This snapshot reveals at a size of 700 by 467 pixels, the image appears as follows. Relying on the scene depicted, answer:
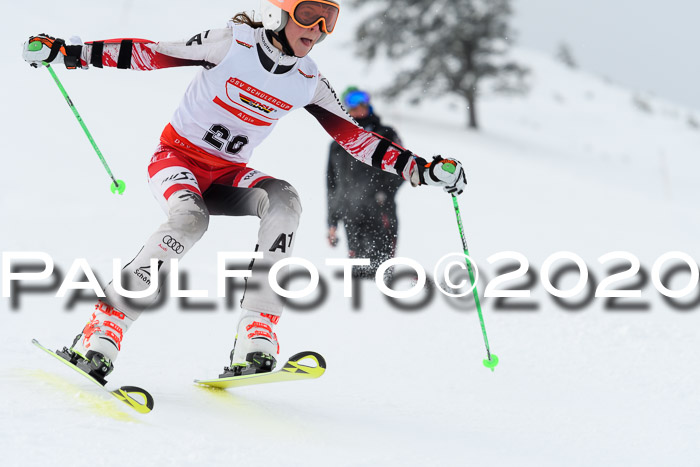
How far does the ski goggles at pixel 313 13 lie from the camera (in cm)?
349

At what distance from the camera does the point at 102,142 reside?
12.1 meters

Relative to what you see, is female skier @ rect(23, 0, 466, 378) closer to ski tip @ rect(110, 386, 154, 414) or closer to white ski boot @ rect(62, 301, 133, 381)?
white ski boot @ rect(62, 301, 133, 381)

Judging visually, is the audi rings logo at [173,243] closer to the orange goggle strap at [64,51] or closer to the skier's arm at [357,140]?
the orange goggle strap at [64,51]

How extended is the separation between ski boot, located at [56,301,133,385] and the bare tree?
71.9 feet

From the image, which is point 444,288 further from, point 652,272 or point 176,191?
point 176,191

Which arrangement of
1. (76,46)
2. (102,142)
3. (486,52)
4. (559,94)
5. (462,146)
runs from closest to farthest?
(76,46) < (102,142) < (462,146) < (486,52) < (559,94)

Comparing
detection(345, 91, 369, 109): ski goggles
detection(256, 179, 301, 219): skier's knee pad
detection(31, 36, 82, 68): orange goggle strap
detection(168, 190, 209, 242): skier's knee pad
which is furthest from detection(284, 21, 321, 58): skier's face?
detection(345, 91, 369, 109): ski goggles

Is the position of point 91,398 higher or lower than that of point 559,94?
lower

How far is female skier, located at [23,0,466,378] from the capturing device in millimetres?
3398

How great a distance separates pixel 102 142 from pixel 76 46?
29.7 ft

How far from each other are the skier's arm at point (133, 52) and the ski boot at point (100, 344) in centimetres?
117

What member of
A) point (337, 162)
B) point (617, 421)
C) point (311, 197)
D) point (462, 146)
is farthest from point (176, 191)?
point (462, 146)

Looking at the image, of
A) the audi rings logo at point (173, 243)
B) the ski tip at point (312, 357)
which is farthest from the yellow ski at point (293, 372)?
the audi rings logo at point (173, 243)

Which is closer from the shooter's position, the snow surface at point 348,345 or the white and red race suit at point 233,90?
the snow surface at point 348,345
